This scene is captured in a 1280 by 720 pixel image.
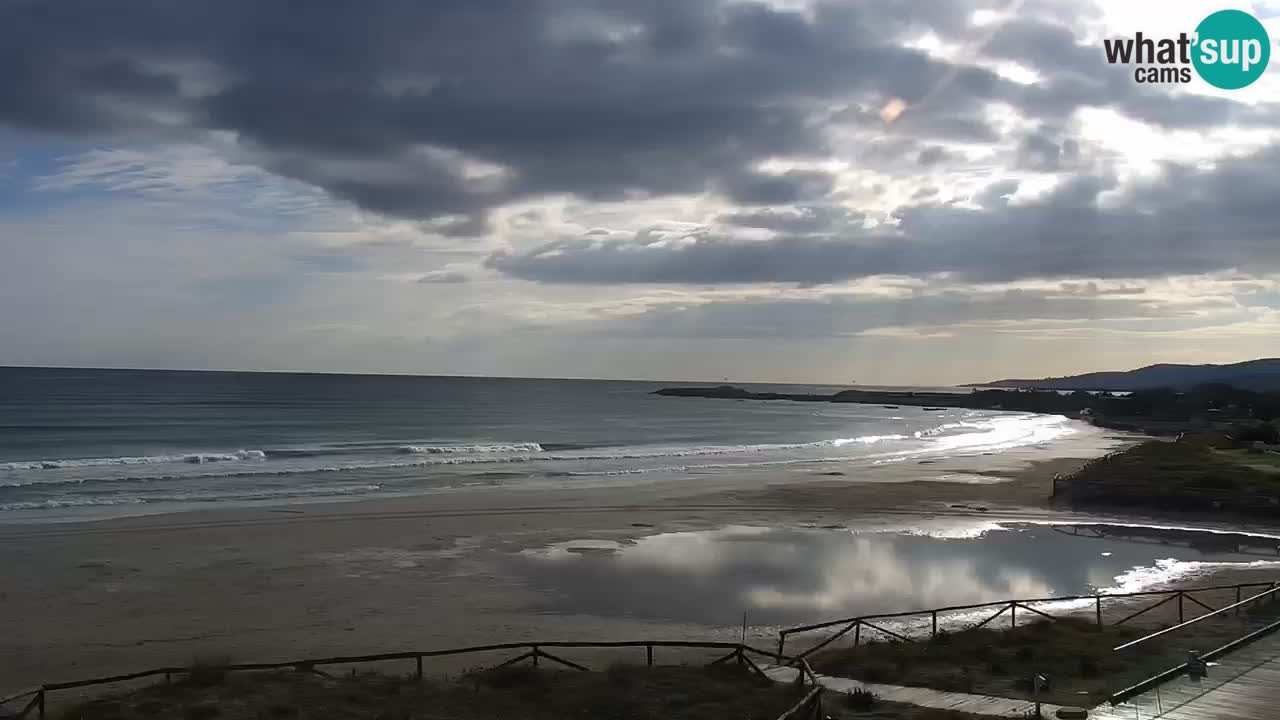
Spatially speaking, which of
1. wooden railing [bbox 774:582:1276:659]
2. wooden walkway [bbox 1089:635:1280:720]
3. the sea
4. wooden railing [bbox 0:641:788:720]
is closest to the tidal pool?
wooden railing [bbox 774:582:1276:659]

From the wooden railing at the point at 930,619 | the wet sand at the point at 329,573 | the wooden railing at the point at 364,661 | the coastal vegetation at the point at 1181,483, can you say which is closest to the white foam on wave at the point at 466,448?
the wet sand at the point at 329,573


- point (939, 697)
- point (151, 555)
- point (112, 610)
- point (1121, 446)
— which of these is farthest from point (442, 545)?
point (1121, 446)

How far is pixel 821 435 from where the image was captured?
95188 mm

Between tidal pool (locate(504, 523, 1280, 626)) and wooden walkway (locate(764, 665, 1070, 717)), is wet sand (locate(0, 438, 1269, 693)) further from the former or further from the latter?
wooden walkway (locate(764, 665, 1070, 717))

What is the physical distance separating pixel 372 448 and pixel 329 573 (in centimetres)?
4221

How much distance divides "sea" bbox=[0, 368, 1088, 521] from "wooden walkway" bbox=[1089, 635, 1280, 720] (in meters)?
33.9

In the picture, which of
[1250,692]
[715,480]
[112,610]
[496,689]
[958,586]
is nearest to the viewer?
[1250,692]

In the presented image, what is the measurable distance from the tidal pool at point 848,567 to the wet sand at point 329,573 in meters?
1.17

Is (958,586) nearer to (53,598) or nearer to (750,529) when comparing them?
(750,529)

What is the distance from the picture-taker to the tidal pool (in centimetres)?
2261

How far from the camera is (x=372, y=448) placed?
218ft

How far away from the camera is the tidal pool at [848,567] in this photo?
22.6m

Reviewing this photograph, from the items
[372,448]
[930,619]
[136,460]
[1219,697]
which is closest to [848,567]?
[930,619]

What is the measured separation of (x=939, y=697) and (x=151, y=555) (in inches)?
888
